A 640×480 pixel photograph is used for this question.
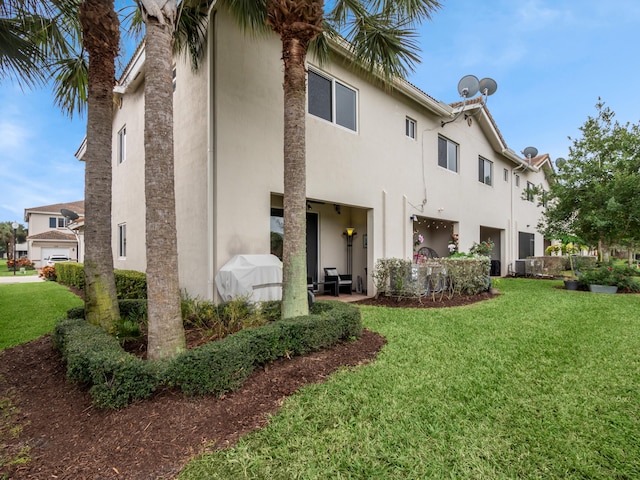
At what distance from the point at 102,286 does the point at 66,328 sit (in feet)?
2.50

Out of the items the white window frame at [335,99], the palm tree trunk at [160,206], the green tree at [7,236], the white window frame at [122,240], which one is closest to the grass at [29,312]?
the white window frame at [122,240]

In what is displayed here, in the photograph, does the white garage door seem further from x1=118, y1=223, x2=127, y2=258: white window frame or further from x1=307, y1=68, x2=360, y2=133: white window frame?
x1=307, y1=68, x2=360, y2=133: white window frame

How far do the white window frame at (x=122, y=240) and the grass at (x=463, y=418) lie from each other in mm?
11027

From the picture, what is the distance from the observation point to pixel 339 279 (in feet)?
35.3

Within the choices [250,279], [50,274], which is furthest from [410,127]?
[50,274]

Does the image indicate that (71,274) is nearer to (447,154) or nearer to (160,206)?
(160,206)

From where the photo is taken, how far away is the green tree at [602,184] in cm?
1092

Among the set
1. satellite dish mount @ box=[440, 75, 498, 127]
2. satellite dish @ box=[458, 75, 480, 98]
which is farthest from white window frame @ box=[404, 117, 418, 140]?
satellite dish @ box=[458, 75, 480, 98]

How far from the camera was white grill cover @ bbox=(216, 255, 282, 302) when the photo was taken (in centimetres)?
634

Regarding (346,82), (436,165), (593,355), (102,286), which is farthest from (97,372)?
(436,165)

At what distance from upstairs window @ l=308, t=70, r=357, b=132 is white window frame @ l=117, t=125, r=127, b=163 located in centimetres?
799

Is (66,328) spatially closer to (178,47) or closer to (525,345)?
(178,47)

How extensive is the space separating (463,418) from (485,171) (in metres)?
16.5

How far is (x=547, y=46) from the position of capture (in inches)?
470
